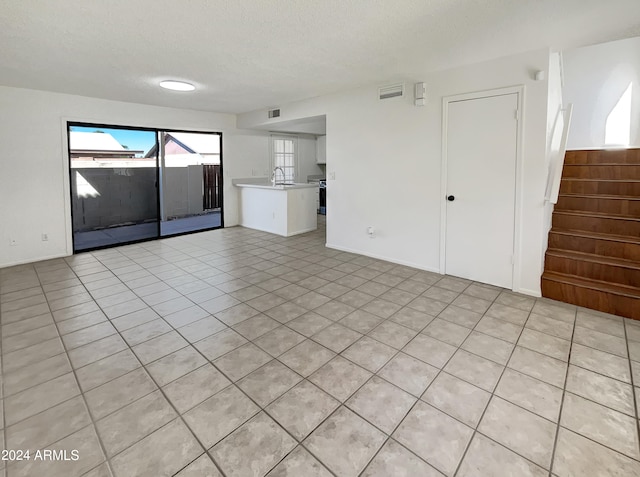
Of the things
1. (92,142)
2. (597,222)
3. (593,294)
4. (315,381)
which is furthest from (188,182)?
(593,294)

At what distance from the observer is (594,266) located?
3.28m

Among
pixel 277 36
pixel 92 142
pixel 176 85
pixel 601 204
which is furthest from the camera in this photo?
pixel 92 142

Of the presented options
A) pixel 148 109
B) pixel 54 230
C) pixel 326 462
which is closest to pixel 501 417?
pixel 326 462

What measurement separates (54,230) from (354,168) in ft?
15.0

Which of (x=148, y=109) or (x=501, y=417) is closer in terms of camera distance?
(x=501, y=417)

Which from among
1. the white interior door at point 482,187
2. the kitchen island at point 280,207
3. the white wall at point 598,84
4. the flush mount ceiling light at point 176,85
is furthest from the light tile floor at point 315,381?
the white wall at point 598,84

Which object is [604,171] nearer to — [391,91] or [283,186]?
[391,91]

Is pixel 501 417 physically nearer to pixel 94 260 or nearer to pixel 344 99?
pixel 344 99

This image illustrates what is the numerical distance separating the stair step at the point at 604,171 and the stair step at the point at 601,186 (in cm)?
24

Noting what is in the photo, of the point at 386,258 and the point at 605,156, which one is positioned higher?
the point at 605,156

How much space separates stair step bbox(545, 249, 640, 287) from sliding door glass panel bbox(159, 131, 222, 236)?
6222 millimetres

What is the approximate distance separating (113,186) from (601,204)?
7.28m

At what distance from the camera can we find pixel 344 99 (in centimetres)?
484

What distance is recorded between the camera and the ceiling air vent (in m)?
4.18
